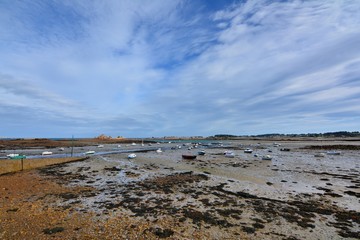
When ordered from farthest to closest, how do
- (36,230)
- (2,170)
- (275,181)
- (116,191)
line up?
(2,170)
(275,181)
(116,191)
(36,230)

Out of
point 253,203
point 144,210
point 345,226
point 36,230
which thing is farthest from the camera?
point 253,203

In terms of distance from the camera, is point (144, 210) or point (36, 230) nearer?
point (36, 230)

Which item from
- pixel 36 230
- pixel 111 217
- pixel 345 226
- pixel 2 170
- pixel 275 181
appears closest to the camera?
pixel 36 230

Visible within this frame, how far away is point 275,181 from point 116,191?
1384cm

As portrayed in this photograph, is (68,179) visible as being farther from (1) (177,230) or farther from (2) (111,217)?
(1) (177,230)

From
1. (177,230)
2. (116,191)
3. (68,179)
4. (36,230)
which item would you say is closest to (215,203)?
(177,230)

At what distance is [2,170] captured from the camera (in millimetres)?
22562

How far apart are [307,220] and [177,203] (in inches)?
266

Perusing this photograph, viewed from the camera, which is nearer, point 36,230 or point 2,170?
point 36,230

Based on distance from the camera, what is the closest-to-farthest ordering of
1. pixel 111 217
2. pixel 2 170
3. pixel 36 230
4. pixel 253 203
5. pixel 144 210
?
pixel 36 230 < pixel 111 217 < pixel 144 210 < pixel 253 203 < pixel 2 170

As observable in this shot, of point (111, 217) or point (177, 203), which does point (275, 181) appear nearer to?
point (177, 203)

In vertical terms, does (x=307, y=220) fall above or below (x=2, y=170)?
below

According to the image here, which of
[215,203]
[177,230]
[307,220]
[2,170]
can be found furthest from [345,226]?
[2,170]

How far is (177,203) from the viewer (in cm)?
1331
